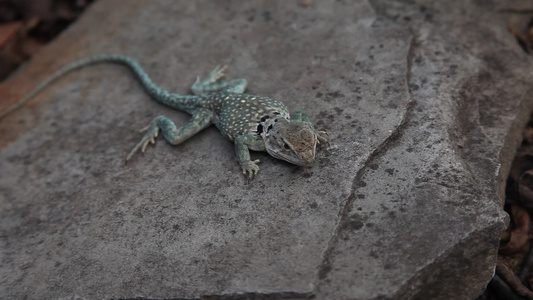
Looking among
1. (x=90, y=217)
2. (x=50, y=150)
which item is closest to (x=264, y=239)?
(x=90, y=217)

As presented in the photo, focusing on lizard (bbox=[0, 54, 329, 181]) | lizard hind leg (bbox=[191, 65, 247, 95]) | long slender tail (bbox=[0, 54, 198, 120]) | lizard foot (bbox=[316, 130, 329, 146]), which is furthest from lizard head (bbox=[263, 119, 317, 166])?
long slender tail (bbox=[0, 54, 198, 120])

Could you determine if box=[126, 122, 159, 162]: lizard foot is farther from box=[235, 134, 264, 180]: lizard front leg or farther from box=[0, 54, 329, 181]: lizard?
Answer: box=[235, 134, 264, 180]: lizard front leg

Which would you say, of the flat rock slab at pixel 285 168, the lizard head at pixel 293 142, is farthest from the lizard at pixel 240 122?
the flat rock slab at pixel 285 168

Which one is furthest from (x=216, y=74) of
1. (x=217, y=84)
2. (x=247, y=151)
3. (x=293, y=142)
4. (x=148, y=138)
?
(x=293, y=142)

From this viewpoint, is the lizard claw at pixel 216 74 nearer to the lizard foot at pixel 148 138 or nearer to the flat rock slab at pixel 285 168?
the flat rock slab at pixel 285 168

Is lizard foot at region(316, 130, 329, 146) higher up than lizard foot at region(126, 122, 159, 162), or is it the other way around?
lizard foot at region(126, 122, 159, 162)

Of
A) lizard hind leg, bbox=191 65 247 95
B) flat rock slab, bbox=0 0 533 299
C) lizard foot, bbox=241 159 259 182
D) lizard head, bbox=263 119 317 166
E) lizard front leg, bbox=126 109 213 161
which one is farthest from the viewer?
lizard hind leg, bbox=191 65 247 95
